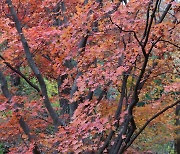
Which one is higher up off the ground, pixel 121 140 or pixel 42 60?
pixel 42 60

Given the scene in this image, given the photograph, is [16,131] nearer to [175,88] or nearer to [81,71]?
[81,71]

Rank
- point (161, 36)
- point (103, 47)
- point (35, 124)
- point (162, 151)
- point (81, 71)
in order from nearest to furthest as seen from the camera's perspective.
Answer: point (161, 36) → point (103, 47) → point (81, 71) → point (35, 124) → point (162, 151)

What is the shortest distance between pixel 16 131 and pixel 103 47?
10.3 feet

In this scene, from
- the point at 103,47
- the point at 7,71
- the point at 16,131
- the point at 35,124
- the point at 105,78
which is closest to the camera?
the point at 105,78

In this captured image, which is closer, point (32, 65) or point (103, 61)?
point (32, 65)

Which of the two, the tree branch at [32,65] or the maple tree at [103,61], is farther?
the tree branch at [32,65]

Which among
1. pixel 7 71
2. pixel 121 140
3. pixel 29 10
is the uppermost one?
pixel 29 10

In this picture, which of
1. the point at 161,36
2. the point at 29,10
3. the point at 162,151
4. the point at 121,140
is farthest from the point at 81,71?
the point at 162,151

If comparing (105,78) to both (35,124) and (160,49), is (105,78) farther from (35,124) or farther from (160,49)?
(35,124)

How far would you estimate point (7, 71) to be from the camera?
23.8 feet

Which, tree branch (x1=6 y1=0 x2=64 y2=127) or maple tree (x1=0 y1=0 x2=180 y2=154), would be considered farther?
tree branch (x1=6 y1=0 x2=64 y2=127)

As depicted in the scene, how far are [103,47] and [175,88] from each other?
134 centimetres

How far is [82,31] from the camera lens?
13.9 ft

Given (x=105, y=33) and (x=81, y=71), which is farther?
(x=81, y=71)
